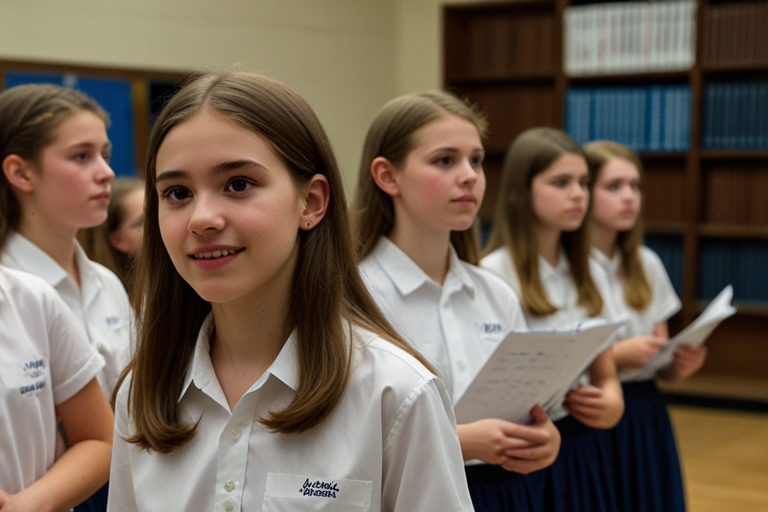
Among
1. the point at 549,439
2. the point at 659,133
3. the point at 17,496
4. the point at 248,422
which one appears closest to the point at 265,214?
the point at 248,422

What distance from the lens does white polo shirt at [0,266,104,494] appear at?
1.46 m

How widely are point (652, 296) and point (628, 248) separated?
0.19 metres

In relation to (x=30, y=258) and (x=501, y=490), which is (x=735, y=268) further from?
(x=30, y=258)

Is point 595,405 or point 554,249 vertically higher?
point 554,249

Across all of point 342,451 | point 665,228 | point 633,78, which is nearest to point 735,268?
point 665,228

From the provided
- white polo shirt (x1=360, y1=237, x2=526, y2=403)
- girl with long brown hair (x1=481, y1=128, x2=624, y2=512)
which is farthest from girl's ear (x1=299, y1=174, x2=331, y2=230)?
girl with long brown hair (x1=481, y1=128, x2=624, y2=512)

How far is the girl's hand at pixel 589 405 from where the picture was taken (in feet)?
7.20

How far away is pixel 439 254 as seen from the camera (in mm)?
2043

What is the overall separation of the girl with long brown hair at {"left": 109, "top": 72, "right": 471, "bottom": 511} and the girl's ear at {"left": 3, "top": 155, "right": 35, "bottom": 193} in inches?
Answer: 32.2

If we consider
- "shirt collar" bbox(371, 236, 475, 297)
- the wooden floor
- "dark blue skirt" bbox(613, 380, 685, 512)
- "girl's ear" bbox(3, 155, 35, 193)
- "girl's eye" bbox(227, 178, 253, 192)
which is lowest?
the wooden floor

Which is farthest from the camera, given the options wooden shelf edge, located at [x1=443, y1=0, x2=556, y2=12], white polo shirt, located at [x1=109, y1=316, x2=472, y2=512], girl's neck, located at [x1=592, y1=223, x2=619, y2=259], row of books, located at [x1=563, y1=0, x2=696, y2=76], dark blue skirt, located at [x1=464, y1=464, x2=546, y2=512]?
wooden shelf edge, located at [x1=443, y1=0, x2=556, y2=12]

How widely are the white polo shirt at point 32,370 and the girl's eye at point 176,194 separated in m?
0.49

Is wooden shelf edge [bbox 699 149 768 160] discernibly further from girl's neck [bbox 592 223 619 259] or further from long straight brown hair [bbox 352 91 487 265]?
long straight brown hair [bbox 352 91 487 265]

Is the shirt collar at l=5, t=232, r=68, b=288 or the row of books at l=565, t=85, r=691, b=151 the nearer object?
the shirt collar at l=5, t=232, r=68, b=288
